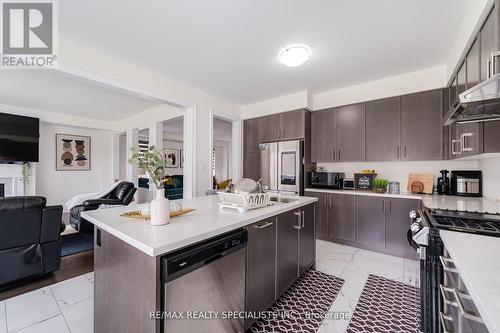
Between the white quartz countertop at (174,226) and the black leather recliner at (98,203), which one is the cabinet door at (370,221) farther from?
the black leather recliner at (98,203)

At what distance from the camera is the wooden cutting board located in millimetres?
2758

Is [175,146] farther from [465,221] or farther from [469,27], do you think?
[465,221]

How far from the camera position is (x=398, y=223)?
2.71 meters

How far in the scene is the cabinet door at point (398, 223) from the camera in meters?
2.66

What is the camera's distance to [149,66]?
2.68 m

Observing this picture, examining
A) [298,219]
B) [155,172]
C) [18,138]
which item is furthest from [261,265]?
[18,138]

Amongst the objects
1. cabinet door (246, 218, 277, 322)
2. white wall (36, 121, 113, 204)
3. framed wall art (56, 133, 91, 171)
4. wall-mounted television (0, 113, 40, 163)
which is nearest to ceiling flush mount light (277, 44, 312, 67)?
cabinet door (246, 218, 277, 322)

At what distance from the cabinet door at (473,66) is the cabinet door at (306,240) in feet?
5.38

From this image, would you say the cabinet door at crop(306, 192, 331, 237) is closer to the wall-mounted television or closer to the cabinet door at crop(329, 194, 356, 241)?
the cabinet door at crop(329, 194, 356, 241)

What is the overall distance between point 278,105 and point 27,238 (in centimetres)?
373

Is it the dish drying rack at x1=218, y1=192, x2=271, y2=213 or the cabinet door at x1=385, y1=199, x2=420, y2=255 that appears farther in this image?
the cabinet door at x1=385, y1=199, x2=420, y2=255

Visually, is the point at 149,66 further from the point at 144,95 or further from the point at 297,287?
the point at 297,287

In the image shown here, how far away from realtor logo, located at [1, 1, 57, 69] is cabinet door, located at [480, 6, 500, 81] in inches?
123

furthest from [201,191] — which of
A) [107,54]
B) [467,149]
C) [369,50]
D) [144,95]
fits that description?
[467,149]
